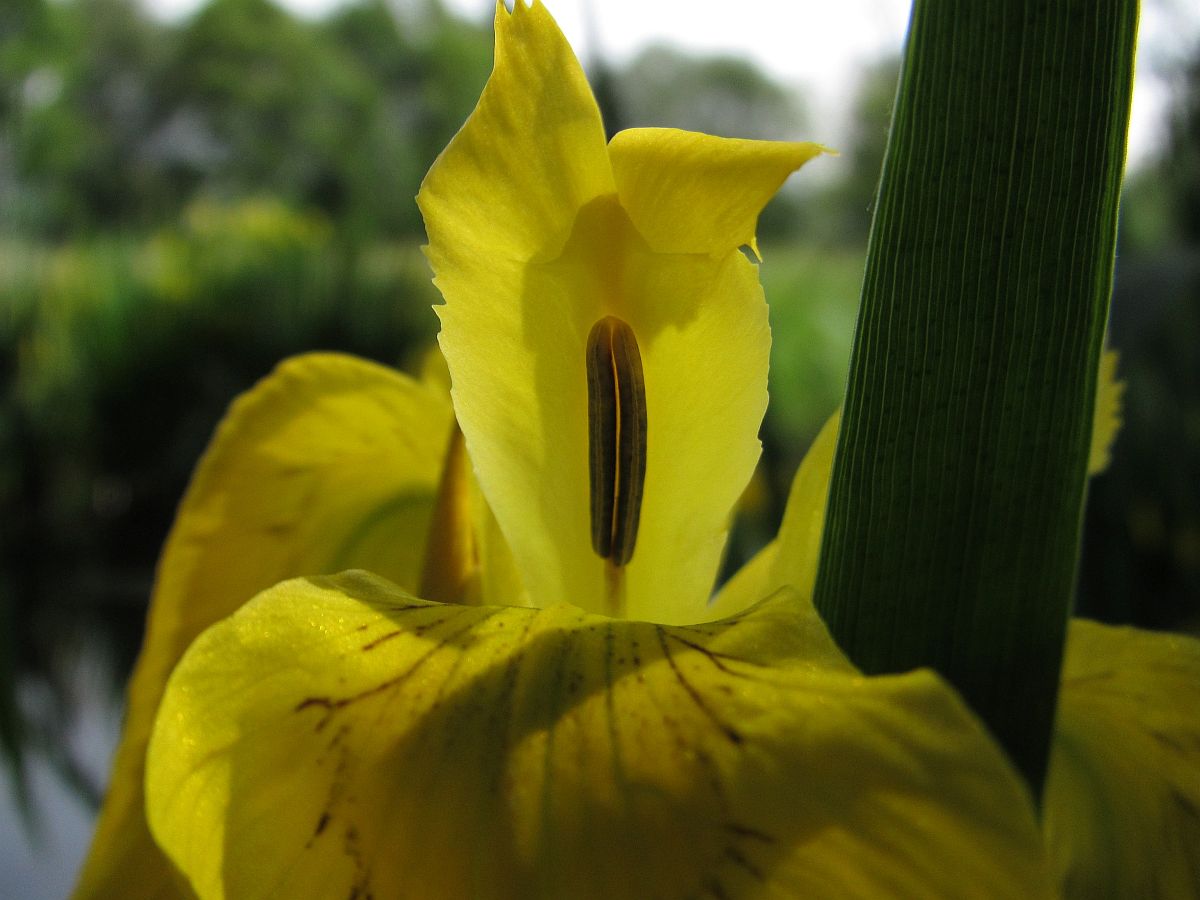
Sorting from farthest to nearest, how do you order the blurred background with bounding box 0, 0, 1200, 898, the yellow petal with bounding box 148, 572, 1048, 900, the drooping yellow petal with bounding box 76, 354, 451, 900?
1. the blurred background with bounding box 0, 0, 1200, 898
2. the drooping yellow petal with bounding box 76, 354, 451, 900
3. the yellow petal with bounding box 148, 572, 1048, 900

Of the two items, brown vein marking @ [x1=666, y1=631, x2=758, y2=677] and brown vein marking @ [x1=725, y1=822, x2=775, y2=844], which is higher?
brown vein marking @ [x1=666, y1=631, x2=758, y2=677]

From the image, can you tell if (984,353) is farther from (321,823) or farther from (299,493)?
(299,493)

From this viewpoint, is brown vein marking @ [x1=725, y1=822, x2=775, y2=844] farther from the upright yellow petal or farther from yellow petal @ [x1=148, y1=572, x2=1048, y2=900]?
the upright yellow petal

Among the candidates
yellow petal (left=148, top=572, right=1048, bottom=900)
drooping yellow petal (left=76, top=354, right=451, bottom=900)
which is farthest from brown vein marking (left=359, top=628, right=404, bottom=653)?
drooping yellow petal (left=76, top=354, right=451, bottom=900)

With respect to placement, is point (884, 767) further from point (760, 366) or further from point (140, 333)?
point (140, 333)

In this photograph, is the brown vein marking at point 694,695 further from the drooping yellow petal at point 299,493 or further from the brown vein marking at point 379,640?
the drooping yellow petal at point 299,493

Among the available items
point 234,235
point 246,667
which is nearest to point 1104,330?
point 246,667
